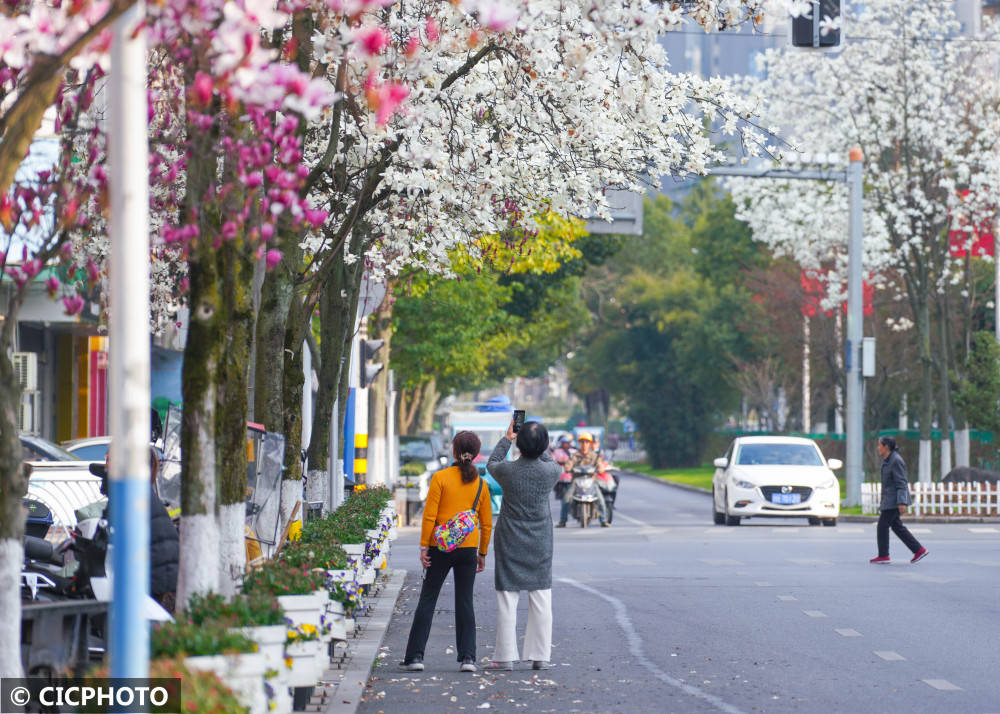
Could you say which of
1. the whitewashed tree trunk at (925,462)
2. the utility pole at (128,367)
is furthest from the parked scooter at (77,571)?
the whitewashed tree trunk at (925,462)

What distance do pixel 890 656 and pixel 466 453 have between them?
3.31 m

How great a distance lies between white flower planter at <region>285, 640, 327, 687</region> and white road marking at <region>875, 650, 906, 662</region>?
4.89 meters

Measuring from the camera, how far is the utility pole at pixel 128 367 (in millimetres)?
5340

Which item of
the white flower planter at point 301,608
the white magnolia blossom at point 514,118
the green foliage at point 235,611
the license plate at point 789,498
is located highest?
the white magnolia blossom at point 514,118

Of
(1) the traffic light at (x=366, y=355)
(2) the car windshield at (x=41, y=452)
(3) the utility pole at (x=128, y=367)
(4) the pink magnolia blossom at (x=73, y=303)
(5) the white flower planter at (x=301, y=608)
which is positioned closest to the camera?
(3) the utility pole at (x=128, y=367)

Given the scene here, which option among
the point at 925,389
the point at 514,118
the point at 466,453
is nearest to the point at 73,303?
the point at 466,453

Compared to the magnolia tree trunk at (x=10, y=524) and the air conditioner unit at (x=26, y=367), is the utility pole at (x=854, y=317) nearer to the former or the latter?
the air conditioner unit at (x=26, y=367)

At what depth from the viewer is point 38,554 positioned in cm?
1180

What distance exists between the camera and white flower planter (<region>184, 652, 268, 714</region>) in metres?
6.73

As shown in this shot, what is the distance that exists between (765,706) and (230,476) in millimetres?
3318

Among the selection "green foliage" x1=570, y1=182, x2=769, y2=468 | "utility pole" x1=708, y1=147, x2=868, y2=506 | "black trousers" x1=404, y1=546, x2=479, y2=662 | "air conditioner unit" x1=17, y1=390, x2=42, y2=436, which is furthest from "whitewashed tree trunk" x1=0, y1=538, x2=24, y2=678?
"green foliage" x1=570, y1=182, x2=769, y2=468

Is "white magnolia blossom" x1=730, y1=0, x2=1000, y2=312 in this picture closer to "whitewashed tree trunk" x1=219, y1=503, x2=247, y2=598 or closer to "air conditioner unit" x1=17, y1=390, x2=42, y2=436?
"air conditioner unit" x1=17, y1=390, x2=42, y2=436

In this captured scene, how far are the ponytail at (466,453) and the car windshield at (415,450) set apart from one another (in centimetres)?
3110

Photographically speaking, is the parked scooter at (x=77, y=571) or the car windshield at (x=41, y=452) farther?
the car windshield at (x=41, y=452)
